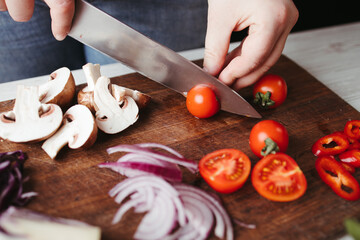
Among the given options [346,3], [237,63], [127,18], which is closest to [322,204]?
[237,63]

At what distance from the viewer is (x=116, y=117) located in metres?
2.04

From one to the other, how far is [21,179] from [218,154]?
43.0 inches

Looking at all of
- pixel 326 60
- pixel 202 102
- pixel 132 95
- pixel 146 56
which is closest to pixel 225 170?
pixel 202 102

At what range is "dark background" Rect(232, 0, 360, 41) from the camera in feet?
12.1


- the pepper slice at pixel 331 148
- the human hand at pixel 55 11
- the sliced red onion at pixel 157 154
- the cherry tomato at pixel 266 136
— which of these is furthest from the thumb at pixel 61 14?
the pepper slice at pixel 331 148

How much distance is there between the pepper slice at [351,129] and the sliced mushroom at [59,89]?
5.99 ft

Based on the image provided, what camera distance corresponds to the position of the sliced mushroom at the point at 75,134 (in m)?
1.87

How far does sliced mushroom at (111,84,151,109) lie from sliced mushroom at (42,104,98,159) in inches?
9.1

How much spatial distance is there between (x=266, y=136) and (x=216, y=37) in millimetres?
730

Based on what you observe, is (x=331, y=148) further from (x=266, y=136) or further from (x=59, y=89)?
(x=59, y=89)

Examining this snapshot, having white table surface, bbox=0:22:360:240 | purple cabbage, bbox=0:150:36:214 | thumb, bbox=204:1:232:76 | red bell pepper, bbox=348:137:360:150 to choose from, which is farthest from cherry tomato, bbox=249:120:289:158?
purple cabbage, bbox=0:150:36:214

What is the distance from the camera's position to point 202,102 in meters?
2.11

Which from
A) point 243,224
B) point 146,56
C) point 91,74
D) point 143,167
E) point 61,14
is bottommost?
point 243,224

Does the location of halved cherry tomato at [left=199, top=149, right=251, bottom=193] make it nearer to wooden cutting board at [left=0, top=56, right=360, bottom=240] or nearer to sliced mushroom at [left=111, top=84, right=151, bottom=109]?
wooden cutting board at [left=0, top=56, right=360, bottom=240]
